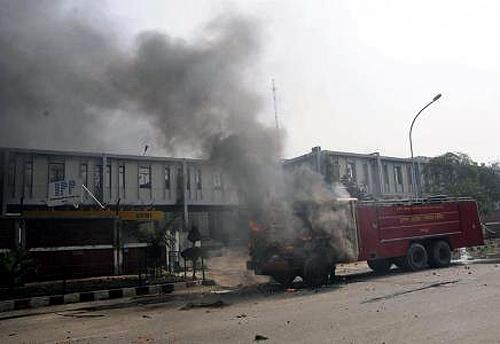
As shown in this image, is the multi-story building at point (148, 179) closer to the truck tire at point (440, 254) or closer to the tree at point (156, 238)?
the tree at point (156, 238)

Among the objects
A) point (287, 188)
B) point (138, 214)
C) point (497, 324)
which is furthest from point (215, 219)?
point (497, 324)

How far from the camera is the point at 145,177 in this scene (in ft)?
103

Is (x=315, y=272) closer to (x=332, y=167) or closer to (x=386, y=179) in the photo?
(x=332, y=167)

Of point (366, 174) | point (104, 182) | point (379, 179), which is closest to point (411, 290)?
point (104, 182)

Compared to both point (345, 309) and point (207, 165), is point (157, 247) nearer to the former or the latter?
point (207, 165)

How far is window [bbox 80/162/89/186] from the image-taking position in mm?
28453

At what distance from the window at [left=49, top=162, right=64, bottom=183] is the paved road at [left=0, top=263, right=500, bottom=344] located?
1686 cm

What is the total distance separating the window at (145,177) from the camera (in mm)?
31078

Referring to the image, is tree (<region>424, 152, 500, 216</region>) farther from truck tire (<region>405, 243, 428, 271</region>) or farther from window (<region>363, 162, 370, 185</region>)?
truck tire (<region>405, 243, 428, 271</region>)

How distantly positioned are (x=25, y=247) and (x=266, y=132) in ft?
30.2

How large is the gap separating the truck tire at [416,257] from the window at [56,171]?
66.0ft

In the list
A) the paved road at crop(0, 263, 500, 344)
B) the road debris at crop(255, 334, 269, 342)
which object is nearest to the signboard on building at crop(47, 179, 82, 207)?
the paved road at crop(0, 263, 500, 344)

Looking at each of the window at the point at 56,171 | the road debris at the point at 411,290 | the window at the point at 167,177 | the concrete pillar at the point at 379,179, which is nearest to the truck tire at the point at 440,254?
the road debris at the point at 411,290

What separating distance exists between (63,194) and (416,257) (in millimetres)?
13896
